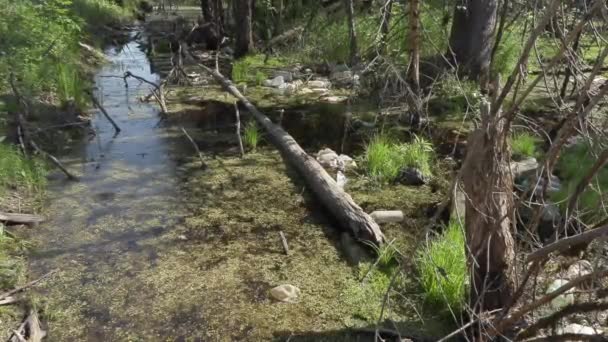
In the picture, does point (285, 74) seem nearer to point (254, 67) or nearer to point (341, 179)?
point (254, 67)

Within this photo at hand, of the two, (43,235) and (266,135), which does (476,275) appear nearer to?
(43,235)

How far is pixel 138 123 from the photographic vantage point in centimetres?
733

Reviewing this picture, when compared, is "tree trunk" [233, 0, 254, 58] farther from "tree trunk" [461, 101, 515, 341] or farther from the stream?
"tree trunk" [461, 101, 515, 341]

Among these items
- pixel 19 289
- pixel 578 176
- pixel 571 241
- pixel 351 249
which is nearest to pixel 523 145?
pixel 578 176

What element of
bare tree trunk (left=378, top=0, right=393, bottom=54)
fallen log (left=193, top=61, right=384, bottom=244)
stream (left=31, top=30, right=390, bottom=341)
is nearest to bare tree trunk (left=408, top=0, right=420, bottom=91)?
bare tree trunk (left=378, top=0, right=393, bottom=54)

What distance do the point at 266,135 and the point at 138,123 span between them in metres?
1.92

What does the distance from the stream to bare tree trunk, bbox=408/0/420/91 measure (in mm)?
1910

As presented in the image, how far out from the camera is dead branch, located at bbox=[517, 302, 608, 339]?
2.20 meters

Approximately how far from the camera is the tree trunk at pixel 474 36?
7539 mm

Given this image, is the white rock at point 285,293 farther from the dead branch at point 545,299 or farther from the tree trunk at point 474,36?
the tree trunk at point 474,36

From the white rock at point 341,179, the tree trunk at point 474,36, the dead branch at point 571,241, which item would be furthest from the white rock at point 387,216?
the tree trunk at point 474,36

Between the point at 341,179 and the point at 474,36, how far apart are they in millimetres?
3760

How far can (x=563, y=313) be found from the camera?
234 cm

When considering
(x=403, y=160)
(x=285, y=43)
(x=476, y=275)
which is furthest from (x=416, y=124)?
(x=285, y=43)
